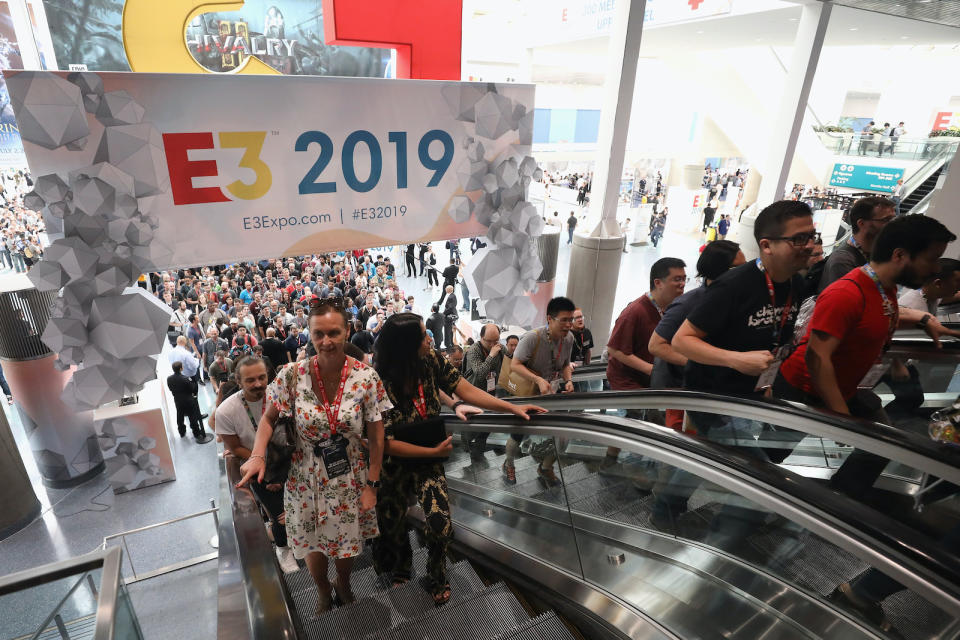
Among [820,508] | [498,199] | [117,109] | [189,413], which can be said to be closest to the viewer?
[820,508]

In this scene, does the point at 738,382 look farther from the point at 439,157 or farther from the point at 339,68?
the point at 339,68

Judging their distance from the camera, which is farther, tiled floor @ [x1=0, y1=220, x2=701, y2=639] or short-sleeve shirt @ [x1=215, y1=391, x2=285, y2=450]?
tiled floor @ [x1=0, y1=220, x2=701, y2=639]

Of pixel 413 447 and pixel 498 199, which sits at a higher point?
pixel 498 199

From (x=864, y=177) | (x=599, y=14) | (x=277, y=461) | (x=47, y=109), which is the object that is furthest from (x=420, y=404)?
(x=864, y=177)

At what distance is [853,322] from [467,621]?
6.47 ft

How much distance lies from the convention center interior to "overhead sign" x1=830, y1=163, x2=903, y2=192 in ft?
14.1

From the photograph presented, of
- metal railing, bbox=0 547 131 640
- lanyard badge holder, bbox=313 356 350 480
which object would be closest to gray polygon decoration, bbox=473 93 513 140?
lanyard badge holder, bbox=313 356 350 480

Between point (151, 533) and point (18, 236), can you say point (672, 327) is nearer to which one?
point (151, 533)

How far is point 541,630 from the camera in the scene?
2197 millimetres

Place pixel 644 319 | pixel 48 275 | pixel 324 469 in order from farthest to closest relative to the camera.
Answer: pixel 48 275, pixel 644 319, pixel 324 469

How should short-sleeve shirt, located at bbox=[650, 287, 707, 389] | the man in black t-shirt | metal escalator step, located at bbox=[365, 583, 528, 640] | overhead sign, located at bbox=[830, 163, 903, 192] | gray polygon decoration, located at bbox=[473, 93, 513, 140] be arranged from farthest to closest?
overhead sign, located at bbox=[830, 163, 903, 192] → gray polygon decoration, located at bbox=[473, 93, 513, 140] → short-sleeve shirt, located at bbox=[650, 287, 707, 389] → metal escalator step, located at bbox=[365, 583, 528, 640] → the man in black t-shirt

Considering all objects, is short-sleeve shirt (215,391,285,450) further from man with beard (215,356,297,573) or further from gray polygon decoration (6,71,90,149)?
gray polygon decoration (6,71,90,149)

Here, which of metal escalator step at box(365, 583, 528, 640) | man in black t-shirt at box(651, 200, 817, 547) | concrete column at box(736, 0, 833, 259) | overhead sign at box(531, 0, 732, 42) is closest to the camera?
man in black t-shirt at box(651, 200, 817, 547)

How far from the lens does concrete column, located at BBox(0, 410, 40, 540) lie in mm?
6605
